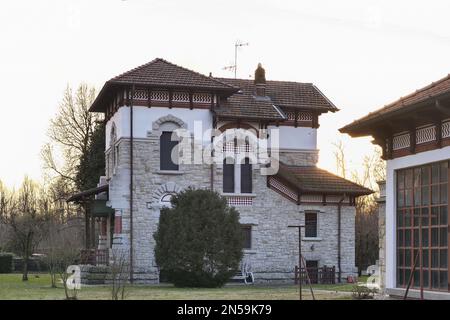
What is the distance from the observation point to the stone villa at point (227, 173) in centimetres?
3866

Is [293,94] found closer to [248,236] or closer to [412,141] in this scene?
[248,236]

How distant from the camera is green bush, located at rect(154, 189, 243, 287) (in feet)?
113

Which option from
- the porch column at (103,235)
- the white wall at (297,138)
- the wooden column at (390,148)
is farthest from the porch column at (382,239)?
the porch column at (103,235)

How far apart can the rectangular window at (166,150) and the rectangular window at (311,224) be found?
700 centimetres

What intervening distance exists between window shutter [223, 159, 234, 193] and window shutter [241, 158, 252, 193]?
49 cm

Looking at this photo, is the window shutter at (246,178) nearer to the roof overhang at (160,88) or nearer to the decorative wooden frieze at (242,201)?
the decorative wooden frieze at (242,201)

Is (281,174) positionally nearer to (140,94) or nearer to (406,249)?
(140,94)

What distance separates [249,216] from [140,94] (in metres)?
7.41

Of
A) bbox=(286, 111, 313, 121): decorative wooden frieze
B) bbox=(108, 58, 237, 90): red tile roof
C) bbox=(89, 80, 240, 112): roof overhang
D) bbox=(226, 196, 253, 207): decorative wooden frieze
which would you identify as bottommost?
bbox=(226, 196, 253, 207): decorative wooden frieze

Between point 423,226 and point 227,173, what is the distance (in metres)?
20.1

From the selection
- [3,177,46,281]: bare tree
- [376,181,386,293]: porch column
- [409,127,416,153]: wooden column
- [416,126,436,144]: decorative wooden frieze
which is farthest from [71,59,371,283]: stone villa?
[416,126,436,144]: decorative wooden frieze

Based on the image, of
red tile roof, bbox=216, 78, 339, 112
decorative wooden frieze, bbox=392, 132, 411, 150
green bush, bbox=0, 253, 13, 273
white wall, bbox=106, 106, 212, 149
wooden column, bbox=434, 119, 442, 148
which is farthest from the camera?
green bush, bbox=0, 253, 13, 273

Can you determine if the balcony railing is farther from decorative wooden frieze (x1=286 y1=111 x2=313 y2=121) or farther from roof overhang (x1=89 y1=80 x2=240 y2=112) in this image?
decorative wooden frieze (x1=286 y1=111 x2=313 y2=121)
